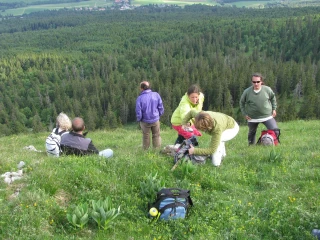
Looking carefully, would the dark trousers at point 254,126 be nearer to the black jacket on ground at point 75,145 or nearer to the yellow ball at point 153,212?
the black jacket on ground at point 75,145

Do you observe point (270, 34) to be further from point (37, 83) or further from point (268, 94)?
point (268, 94)

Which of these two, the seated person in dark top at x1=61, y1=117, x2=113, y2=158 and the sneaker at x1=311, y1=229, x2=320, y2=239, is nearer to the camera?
the sneaker at x1=311, y1=229, x2=320, y2=239

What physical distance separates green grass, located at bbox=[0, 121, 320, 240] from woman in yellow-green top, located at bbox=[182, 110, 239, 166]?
416 mm

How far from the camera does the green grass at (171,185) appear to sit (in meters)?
5.93

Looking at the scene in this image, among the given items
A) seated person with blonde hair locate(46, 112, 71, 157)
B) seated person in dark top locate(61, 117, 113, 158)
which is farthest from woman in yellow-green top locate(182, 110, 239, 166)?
seated person with blonde hair locate(46, 112, 71, 157)

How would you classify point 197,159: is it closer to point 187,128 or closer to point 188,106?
point 187,128

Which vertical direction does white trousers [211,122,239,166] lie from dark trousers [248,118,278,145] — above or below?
above

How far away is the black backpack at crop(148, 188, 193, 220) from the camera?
21.0 feet

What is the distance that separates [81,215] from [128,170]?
227cm

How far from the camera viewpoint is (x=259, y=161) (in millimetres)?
9258

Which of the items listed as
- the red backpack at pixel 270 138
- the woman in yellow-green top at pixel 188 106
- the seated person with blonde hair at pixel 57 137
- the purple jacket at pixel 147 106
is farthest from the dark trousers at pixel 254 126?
the seated person with blonde hair at pixel 57 137

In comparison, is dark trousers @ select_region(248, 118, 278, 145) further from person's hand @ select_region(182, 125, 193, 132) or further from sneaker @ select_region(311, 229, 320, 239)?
sneaker @ select_region(311, 229, 320, 239)

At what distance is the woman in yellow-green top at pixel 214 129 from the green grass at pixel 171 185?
416mm

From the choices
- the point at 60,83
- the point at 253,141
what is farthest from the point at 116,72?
the point at 253,141
